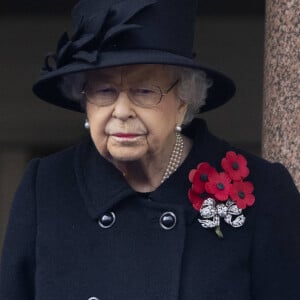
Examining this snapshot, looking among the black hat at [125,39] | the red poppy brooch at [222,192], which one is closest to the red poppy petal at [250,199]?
the red poppy brooch at [222,192]

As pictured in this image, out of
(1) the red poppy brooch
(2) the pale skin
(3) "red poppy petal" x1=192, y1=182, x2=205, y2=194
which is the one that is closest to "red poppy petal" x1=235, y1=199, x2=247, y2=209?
(1) the red poppy brooch

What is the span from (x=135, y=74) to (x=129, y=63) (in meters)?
0.09

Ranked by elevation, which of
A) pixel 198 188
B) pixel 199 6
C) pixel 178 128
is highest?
pixel 178 128

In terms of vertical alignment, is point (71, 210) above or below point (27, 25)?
above

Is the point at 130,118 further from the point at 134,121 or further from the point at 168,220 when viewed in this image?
the point at 168,220

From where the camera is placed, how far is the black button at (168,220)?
3.43 m

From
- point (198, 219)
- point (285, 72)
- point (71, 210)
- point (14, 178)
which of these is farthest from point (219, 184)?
point (14, 178)

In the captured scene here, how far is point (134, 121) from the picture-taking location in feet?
10.6

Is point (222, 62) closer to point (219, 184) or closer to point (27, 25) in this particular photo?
point (27, 25)

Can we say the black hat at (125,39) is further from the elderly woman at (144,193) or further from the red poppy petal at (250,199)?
the red poppy petal at (250,199)

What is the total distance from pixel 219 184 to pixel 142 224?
0.26 meters

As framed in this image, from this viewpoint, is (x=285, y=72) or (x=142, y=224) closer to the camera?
(x=142, y=224)

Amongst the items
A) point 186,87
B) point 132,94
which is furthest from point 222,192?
point 132,94

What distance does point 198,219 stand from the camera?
3.46 meters
